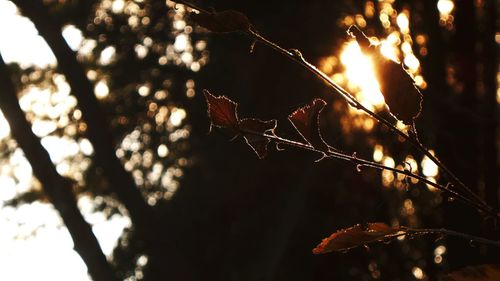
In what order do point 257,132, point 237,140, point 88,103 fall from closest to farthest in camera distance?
point 257,132, point 88,103, point 237,140

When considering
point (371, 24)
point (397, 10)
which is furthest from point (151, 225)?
point (397, 10)

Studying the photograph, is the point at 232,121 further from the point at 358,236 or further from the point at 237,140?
the point at 237,140

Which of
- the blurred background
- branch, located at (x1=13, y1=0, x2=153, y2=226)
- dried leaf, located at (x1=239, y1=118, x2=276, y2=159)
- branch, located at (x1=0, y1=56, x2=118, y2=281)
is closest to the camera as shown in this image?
dried leaf, located at (x1=239, y1=118, x2=276, y2=159)

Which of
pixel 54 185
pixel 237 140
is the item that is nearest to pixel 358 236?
pixel 54 185

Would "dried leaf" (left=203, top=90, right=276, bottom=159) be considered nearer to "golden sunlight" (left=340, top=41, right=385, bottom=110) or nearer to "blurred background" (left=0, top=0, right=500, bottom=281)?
"golden sunlight" (left=340, top=41, right=385, bottom=110)

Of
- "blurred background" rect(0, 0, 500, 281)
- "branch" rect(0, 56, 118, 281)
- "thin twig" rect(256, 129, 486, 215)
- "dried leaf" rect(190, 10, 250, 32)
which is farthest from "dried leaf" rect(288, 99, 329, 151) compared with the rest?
"blurred background" rect(0, 0, 500, 281)
